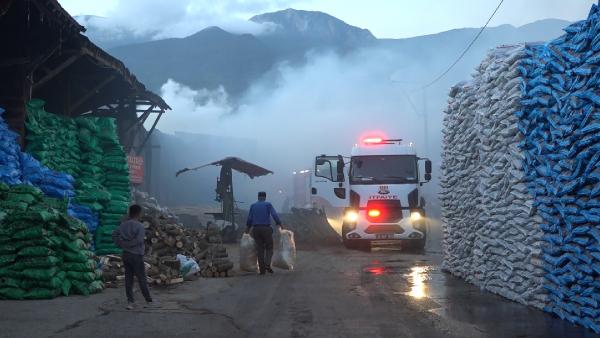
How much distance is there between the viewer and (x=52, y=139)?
13008mm

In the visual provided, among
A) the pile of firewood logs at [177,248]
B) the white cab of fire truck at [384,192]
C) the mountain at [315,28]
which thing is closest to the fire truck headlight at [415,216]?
the white cab of fire truck at [384,192]

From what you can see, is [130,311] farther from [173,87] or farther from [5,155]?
[173,87]

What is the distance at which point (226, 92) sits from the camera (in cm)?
6712

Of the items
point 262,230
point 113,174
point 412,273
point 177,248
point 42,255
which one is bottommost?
point 412,273

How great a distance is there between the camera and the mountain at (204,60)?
68062 mm

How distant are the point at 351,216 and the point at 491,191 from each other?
29.4 ft

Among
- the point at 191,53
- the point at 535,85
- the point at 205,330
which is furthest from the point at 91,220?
the point at 191,53

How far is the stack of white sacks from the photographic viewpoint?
8.15m

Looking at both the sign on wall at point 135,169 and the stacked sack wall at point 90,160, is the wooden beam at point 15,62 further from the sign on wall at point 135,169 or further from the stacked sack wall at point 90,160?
the sign on wall at point 135,169

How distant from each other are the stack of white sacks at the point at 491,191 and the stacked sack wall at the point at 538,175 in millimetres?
17

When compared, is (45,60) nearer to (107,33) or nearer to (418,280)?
(418,280)

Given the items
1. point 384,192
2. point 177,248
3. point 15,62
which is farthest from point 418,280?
point 15,62

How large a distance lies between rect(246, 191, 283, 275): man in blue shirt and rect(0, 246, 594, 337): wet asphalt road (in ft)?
3.77

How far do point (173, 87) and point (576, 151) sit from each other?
55294mm
